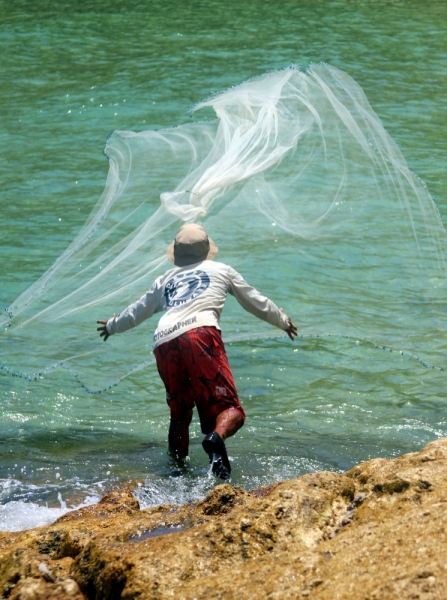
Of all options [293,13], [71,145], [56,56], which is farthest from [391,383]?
[293,13]

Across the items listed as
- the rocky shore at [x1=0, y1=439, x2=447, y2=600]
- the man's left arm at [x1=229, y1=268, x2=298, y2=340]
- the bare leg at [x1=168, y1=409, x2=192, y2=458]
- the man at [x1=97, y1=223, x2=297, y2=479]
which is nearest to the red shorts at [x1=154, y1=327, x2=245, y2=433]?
the man at [x1=97, y1=223, x2=297, y2=479]

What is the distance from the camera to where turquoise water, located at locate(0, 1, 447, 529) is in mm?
6031

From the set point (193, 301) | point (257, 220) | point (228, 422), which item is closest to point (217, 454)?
point (228, 422)

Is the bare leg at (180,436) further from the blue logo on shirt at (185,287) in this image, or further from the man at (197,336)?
the blue logo on shirt at (185,287)

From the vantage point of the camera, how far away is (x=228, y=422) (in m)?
5.43

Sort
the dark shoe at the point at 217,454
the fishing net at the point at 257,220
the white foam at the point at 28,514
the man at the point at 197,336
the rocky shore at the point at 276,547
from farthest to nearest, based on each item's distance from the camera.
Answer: the fishing net at the point at 257,220, the man at the point at 197,336, the dark shoe at the point at 217,454, the white foam at the point at 28,514, the rocky shore at the point at 276,547

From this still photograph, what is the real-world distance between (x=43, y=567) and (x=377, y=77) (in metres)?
14.4

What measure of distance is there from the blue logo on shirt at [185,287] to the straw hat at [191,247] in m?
0.12

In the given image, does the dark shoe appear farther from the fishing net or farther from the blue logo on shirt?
the fishing net

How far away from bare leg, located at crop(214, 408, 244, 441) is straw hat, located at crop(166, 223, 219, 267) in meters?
1.01

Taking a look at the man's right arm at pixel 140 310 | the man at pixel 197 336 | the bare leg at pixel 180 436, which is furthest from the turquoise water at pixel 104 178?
the man's right arm at pixel 140 310

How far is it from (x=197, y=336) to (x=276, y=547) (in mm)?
2222

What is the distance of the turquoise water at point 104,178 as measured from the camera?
603 cm

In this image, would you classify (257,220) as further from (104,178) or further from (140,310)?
(104,178)
